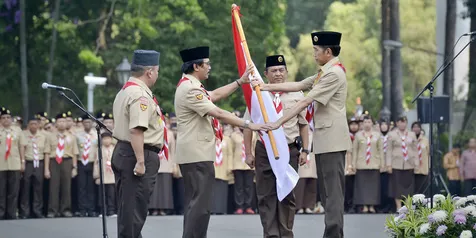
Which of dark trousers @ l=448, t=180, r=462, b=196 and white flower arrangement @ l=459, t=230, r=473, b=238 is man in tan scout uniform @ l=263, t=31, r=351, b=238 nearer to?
white flower arrangement @ l=459, t=230, r=473, b=238

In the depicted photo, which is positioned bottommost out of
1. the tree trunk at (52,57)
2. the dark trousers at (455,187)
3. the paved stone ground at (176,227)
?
the paved stone ground at (176,227)

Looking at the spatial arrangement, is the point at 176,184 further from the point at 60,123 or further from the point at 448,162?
the point at 448,162

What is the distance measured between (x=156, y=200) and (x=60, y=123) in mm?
2568

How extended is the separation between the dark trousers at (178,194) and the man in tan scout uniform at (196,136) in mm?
12790

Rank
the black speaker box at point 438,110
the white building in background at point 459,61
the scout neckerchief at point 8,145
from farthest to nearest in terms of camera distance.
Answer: the white building in background at point 459,61, the black speaker box at point 438,110, the scout neckerchief at point 8,145

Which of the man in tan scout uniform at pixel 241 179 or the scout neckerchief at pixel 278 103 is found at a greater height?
the scout neckerchief at pixel 278 103

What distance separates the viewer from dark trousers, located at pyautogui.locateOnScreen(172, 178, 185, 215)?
86.8 feet

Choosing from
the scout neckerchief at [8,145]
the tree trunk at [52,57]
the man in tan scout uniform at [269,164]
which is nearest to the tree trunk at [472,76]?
the tree trunk at [52,57]

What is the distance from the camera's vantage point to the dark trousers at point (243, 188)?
26.5m

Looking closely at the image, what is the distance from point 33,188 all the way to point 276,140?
465 inches

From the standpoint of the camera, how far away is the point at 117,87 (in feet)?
139

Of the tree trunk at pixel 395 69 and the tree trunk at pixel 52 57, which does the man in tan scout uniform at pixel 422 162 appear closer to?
the tree trunk at pixel 395 69

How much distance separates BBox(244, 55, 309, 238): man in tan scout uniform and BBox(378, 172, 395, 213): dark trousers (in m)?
11.8

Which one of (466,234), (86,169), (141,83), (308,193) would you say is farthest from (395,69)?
(466,234)
